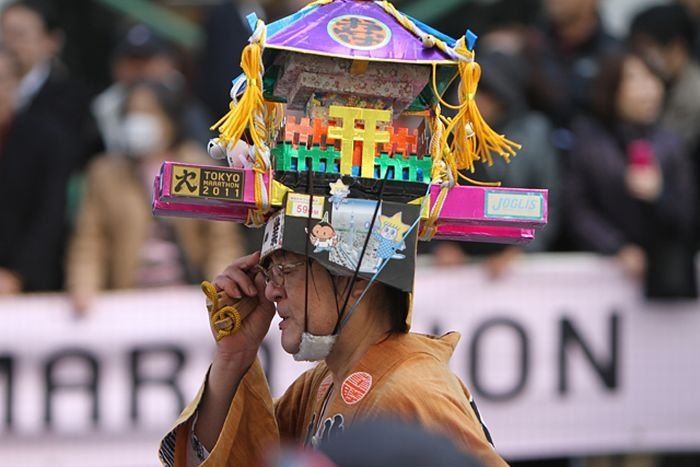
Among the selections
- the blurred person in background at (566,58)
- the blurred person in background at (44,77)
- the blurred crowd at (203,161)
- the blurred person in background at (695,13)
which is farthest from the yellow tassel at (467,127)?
the blurred person in background at (695,13)

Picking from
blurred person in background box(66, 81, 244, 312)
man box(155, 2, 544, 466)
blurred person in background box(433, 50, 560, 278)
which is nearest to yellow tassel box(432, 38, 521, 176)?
man box(155, 2, 544, 466)

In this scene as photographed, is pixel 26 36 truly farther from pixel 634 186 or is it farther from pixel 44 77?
pixel 634 186

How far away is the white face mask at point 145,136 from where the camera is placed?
7020mm

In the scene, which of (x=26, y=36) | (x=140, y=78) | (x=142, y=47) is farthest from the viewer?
(x=26, y=36)

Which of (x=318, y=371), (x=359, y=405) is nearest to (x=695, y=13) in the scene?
(x=318, y=371)

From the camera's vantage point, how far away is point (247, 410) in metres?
3.89

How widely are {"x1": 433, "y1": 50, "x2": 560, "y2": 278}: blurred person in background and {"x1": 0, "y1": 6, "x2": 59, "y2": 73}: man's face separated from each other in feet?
7.24

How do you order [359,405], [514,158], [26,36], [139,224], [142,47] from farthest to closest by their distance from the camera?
[26,36]
[142,47]
[514,158]
[139,224]
[359,405]

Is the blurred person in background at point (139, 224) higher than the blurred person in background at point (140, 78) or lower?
lower

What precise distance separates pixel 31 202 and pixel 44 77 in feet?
2.52

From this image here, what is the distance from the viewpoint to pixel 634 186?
7.19 m

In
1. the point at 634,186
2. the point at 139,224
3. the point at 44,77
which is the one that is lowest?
the point at 139,224

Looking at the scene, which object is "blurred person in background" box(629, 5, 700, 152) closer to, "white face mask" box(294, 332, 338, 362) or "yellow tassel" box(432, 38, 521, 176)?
"yellow tassel" box(432, 38, 521, 176)

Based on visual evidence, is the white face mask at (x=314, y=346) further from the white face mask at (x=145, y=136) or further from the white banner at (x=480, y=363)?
the white face mask at (x=145, y=136)
